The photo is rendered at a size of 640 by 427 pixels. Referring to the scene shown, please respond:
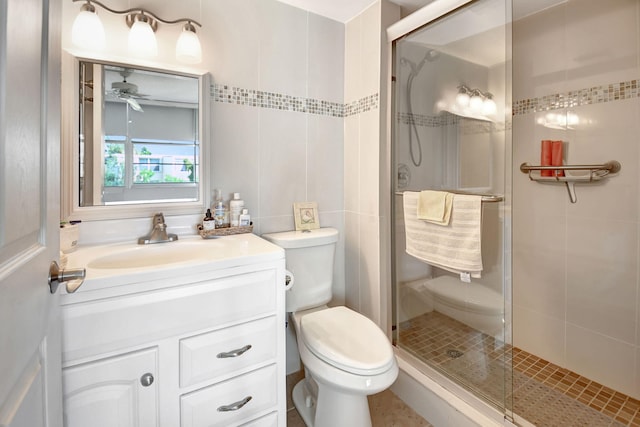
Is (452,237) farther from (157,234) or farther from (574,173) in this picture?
(157,234)

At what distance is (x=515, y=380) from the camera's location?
5.89 ft

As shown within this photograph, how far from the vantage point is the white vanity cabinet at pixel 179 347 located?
0.88 metres

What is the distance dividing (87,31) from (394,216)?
1.65 m

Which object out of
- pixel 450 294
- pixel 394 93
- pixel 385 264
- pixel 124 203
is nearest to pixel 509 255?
pixel 450 294

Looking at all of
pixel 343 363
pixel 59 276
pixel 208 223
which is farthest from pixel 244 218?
pixel 59 276

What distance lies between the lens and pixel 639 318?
1.58 metres

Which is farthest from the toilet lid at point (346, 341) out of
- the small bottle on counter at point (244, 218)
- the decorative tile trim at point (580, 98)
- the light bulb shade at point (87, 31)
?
the decorative tile trim at point (580, 98)

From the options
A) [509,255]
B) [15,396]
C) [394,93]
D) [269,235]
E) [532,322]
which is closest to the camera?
[15,396]

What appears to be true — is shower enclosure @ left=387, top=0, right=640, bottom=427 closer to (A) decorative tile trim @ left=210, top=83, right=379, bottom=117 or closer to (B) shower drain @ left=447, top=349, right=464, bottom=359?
(B) shower drain @ left=447, top=349, right=464, bottom=359

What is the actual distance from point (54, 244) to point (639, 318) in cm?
242

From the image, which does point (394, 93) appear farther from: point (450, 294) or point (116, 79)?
point (116, 79)

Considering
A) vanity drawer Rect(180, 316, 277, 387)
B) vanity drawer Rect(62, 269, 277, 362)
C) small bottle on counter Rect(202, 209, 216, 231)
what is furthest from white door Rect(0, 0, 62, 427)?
small bottle on counter Rect(202, 209, 216, 231)

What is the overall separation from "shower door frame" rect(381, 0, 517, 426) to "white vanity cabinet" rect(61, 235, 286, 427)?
0.81 m

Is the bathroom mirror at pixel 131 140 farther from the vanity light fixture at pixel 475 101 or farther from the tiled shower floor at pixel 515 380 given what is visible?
the tiled shower floor at pixel 515 380
